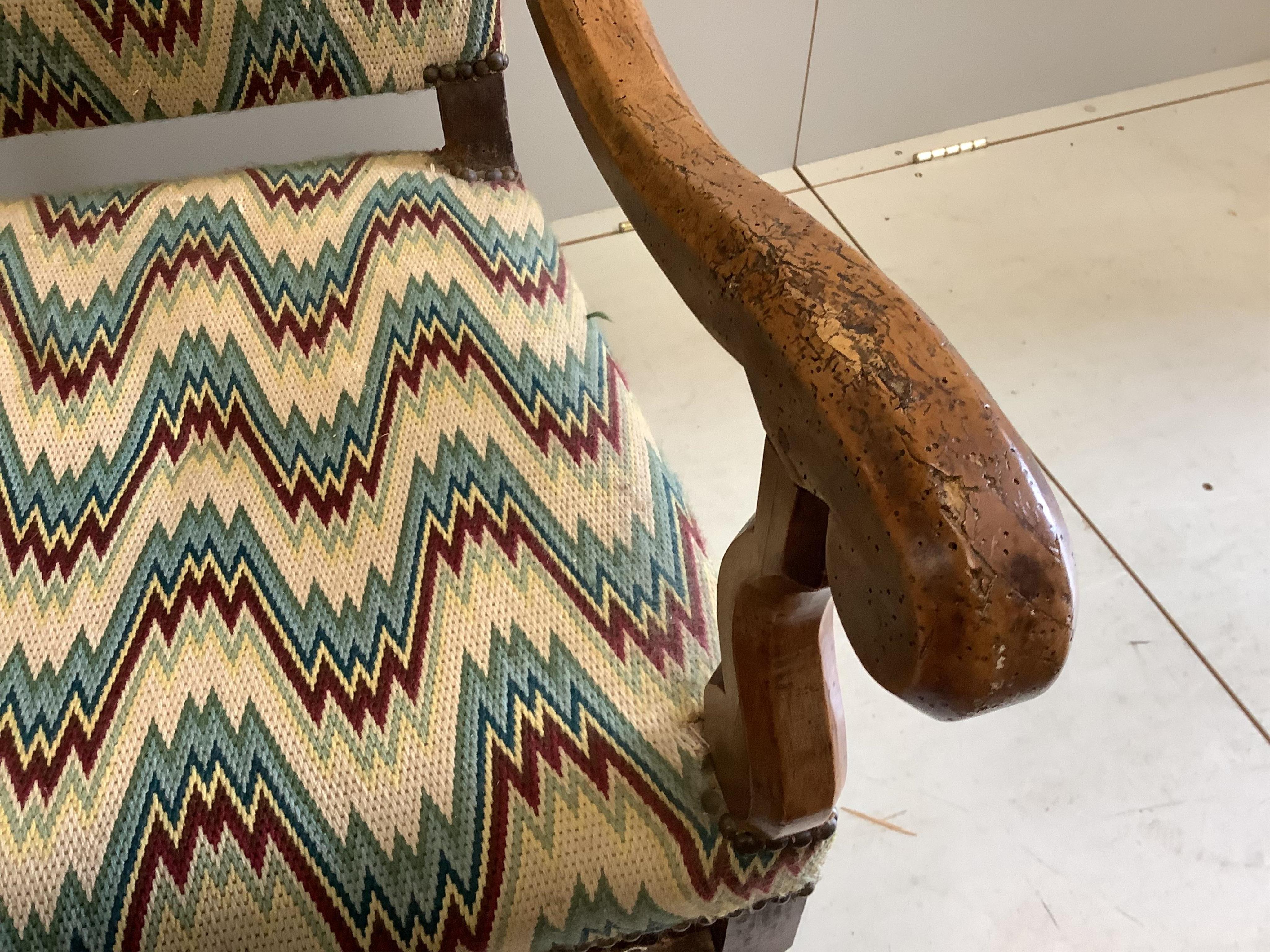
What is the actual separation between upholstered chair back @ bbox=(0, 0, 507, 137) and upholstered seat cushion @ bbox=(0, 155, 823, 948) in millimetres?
56

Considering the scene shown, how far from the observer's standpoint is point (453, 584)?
1.56ft

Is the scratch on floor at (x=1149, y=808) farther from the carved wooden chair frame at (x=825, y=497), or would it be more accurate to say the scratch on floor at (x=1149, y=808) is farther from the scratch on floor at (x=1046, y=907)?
the carved wooden chair frame at (x=825, y=497)

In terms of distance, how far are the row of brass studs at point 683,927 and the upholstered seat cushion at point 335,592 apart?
0.01 metres

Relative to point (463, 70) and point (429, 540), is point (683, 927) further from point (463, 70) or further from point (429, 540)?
point (463, 70)

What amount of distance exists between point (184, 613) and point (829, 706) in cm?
29

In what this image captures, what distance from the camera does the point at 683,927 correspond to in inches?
18.1

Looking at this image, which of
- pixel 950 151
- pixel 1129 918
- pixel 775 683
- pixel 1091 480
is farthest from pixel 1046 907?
pixel 950 151

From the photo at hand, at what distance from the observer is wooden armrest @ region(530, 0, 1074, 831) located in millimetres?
243

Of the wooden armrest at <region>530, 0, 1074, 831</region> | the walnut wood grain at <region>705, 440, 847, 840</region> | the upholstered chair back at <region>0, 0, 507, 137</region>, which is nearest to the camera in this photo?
the wooden armrest at <region>530, 0, 1074, 831</region>

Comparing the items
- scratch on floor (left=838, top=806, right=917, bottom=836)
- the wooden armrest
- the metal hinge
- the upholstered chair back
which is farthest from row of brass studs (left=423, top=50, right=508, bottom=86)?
the metal hinge

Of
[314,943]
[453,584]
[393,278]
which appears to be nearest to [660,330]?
[393,278]

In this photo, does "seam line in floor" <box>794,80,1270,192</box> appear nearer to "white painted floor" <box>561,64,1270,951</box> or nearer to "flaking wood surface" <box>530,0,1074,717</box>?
"white painted floor" <box>561,64,1270,951</box>

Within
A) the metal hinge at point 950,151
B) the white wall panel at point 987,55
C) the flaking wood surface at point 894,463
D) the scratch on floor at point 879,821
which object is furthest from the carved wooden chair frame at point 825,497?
the metal hinge at point 950,151

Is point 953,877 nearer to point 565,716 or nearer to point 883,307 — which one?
point 565,716
